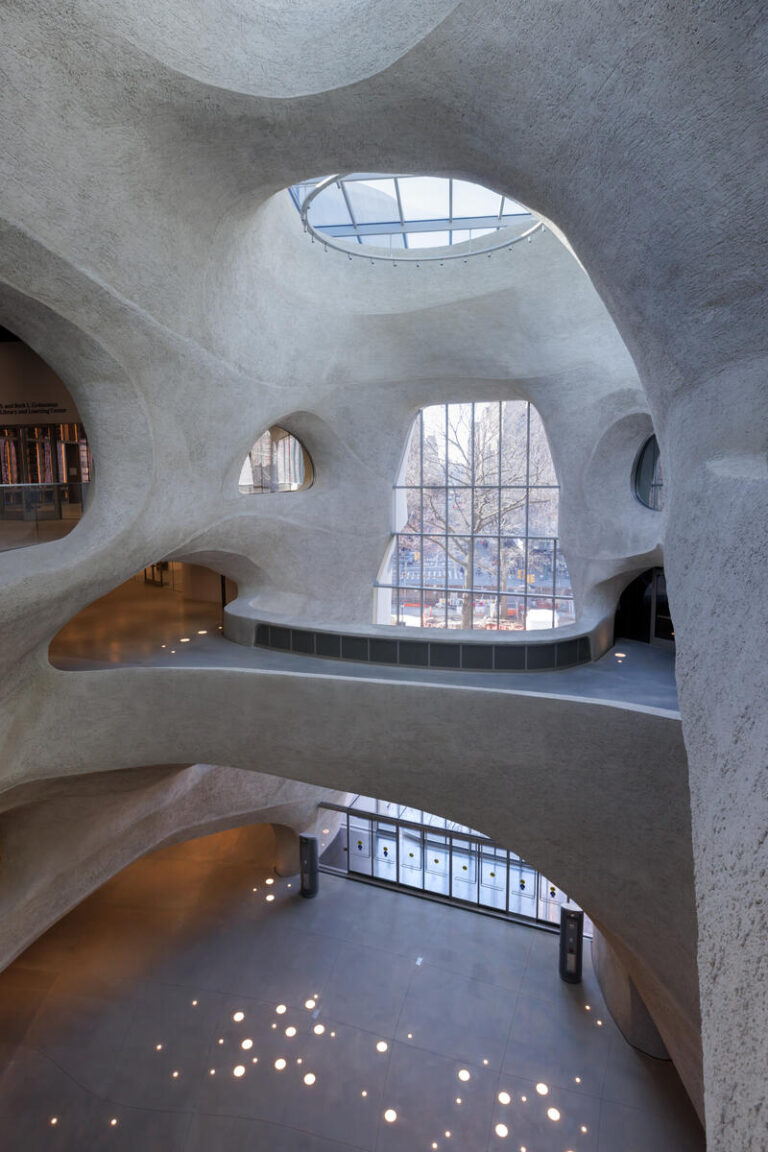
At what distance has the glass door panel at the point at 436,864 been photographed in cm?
1673

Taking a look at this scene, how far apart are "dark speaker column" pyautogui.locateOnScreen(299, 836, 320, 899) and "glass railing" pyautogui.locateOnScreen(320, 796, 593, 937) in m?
1.24

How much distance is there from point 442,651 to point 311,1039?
7.29 metres

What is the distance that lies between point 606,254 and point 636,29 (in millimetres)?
1688

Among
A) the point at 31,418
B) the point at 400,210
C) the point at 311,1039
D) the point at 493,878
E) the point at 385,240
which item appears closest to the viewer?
the point at 311,1039

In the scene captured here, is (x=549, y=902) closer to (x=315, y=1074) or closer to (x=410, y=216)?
(x=315, y=1074)

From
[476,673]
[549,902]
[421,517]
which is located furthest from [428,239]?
[549,902]

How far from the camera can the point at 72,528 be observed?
996cm

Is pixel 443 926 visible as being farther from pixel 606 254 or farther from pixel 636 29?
pixel 636 29

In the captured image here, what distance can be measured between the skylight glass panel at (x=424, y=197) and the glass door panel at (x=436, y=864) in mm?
14337

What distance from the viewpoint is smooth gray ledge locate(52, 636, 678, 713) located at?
10.8 m

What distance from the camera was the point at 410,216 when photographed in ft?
49.0

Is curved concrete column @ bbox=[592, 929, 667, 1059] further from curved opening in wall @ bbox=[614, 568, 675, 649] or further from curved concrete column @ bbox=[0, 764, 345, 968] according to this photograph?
curved concrete column @ bbox=[0, 764, 345, 968]

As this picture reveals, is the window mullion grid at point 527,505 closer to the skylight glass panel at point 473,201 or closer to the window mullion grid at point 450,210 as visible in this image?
the window mullion grid at point 450,210

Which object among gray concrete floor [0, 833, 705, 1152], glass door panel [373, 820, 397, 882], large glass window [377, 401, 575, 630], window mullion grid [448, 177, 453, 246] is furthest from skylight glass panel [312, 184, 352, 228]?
gray concrete floor [0, 833, 705, 1152]
